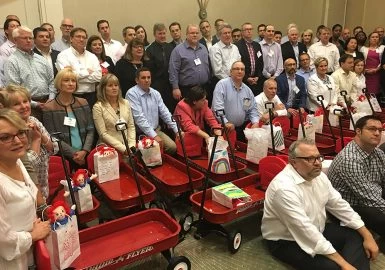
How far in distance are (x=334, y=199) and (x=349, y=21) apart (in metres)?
7.98

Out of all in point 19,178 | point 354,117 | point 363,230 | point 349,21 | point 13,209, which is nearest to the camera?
point 13,209

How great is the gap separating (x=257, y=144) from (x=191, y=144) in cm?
72

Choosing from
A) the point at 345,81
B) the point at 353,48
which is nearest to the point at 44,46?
the point at 345,81

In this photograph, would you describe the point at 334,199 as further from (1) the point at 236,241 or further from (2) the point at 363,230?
(1) the point at 236,241

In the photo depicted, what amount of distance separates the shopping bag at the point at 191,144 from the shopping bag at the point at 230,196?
3.27 feet

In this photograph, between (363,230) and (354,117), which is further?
(354,117)

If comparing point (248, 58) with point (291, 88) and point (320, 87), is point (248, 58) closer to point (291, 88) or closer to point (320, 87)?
point (291, 88)

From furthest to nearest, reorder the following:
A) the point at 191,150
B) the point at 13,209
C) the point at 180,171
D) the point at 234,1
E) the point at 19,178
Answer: the point at 234,1 < the point at 191,150 < the point at 180,171 < the point at 19,178 < the point at 13,209

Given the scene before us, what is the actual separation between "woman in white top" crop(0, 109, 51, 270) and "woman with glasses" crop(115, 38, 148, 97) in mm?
2631

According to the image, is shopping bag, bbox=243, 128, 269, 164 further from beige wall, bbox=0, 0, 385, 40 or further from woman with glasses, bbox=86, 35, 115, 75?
beige wall, bbox=0, 0, 385, 40

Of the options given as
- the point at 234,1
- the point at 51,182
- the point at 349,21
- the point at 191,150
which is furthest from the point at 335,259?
the point at 349,21

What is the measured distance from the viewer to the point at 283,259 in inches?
101

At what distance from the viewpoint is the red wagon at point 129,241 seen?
2.15 meters

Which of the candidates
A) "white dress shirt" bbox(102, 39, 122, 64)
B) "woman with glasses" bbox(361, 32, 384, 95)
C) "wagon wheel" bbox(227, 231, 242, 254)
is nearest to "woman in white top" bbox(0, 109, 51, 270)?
"wagon wheel" bbox(227, 231, 242, 254)
